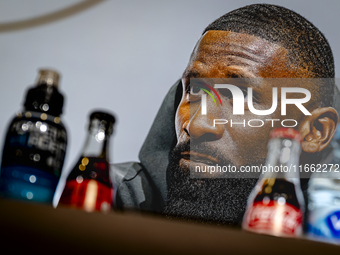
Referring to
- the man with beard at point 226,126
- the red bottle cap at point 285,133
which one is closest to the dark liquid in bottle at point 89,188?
the man with beard at point 226,126

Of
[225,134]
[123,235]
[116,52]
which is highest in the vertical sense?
[116,52]

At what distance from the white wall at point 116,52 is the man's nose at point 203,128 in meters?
0.12

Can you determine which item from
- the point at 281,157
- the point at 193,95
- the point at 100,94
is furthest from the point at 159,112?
the point at 281,157

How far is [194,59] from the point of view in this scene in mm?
820

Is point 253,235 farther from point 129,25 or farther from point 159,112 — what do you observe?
point 129,25

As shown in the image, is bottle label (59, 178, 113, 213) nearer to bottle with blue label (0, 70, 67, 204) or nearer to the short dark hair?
bottle with blue label (0, 70, 67, 204)

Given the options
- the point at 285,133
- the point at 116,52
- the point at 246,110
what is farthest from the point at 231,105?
the point at 116,52

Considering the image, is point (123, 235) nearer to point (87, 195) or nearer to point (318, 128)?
point (87, 195)

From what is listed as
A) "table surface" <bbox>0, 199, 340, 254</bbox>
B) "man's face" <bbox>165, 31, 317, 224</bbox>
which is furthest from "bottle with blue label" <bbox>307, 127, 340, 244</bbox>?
"table surface" <bbox>0, 199, 340, 254</bbox>

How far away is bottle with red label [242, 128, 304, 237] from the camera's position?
520 mm

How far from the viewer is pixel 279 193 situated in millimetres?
575

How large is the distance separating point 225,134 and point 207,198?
13 centimetres

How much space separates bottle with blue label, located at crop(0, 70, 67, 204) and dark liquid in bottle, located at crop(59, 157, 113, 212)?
0.03 meters

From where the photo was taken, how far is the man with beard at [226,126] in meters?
0.70
